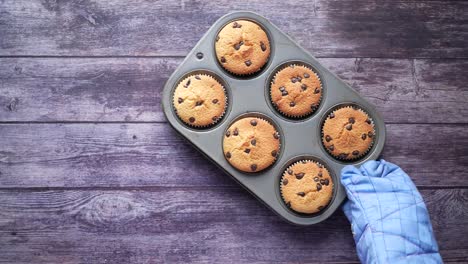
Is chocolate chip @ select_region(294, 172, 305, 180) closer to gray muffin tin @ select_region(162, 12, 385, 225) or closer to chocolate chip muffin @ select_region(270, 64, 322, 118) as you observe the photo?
gray muffin tin @ select_region(162, 12, 385, 225)

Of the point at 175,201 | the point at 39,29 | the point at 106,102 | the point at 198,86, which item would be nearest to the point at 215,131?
the point at 198,86

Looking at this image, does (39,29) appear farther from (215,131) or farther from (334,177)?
(334,177)

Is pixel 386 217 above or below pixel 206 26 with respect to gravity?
below

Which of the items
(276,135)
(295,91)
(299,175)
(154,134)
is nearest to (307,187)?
(299,175)

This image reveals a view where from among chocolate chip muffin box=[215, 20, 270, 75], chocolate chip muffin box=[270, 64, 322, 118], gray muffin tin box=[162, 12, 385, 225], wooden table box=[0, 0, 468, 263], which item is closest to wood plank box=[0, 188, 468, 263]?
wooden table box=[0, 0, 468, 263]

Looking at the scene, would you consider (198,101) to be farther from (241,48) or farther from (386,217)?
(386,217)

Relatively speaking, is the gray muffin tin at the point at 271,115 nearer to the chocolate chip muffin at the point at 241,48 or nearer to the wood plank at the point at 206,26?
the chocolate chip muffin at the point at 241,48
